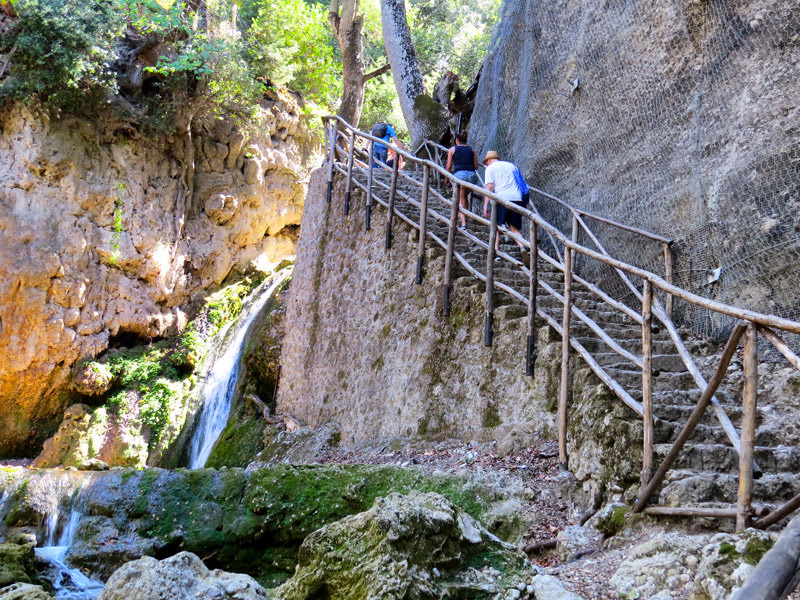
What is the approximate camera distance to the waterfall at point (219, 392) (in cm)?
1127

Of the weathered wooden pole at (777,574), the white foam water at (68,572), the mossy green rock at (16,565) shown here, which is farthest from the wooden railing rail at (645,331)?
the mossy green rock at (16,565)

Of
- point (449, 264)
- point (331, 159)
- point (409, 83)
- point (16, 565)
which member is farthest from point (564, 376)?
point (409, 83)

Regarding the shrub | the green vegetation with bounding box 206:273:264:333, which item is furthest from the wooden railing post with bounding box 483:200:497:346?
the green vegetation with bounding box 206:273:264:333

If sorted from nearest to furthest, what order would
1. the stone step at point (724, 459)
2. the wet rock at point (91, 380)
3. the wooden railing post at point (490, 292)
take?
the stone step at point (724, 459) → the wooden railing post at point (490, 292) → the wet rock at point (91, 380)

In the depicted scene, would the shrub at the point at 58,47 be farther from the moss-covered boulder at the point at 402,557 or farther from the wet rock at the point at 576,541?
the wet rock at the point at 576,541

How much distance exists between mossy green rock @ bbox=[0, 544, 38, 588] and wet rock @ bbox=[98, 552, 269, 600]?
5.01 ft

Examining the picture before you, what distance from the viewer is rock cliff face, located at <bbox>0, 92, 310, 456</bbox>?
39.8 feet

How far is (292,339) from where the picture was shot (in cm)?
924

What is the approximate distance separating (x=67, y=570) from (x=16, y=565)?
63 centimetres

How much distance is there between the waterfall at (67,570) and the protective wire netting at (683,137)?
195 inches

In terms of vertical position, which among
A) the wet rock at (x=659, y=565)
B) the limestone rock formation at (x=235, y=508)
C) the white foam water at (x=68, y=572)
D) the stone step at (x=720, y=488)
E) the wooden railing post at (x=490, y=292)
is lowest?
the white foam water at (x=68, y=572)

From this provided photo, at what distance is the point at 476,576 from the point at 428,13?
2027cm

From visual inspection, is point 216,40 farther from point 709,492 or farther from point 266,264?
point 709,492

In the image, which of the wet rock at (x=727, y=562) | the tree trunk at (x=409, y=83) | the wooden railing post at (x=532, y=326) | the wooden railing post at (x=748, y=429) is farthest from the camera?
the tree trunk at (x=409, y=83)
